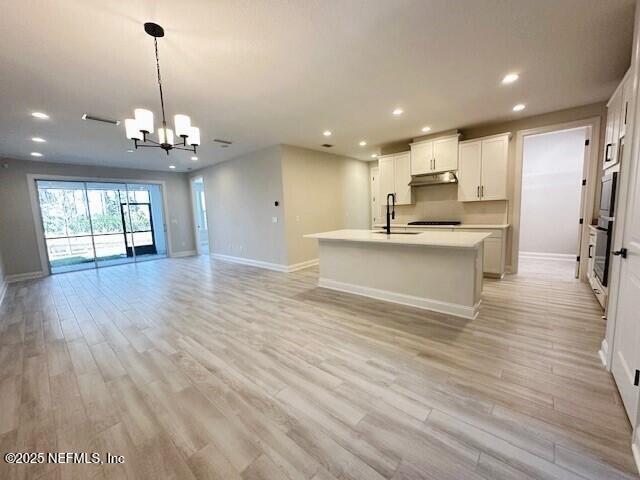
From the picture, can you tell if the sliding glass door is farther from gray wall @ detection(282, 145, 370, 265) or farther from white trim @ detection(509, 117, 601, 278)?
white trim @ detection(509, 117, 601, 278)

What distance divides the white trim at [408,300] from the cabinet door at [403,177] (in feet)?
8.37

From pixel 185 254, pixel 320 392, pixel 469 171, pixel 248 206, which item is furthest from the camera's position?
pixel 185 254

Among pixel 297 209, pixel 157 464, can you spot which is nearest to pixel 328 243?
pixel 297 209

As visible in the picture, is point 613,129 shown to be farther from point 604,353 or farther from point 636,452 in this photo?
point 636,452

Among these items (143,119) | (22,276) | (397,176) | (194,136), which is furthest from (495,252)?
(22,276)

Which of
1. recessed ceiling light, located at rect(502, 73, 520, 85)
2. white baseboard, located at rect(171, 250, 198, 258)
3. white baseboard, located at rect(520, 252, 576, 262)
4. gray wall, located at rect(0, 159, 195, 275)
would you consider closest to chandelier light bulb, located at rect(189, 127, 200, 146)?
recessed ceiling light, located at rect(502, 73, 520, 85)

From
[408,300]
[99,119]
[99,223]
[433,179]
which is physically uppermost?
[99,119]

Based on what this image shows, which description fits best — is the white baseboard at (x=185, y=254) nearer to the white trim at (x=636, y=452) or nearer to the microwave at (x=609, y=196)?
the white trim at (x=636, y=452)

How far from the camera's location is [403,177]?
5383 mm

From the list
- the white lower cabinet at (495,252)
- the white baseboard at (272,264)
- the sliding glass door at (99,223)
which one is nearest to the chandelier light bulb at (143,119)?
the white baseboard at (272,264)

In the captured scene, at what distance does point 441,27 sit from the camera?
2.02 meters

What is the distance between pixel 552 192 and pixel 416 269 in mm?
4986

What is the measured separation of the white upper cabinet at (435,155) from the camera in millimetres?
4672

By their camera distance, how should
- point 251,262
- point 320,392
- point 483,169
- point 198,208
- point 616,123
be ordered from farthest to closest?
point 198,208, point 251,262, point 483,169, point 616,123, point 320,392
